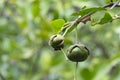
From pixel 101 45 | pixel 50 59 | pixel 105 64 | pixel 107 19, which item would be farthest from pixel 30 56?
pixel 107 19

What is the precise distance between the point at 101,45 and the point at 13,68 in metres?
0.79

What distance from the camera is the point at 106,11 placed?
1238mm

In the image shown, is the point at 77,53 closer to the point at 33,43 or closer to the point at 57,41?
A: the point at 57,41

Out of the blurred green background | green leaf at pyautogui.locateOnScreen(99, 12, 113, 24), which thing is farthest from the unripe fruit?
the blurred green background

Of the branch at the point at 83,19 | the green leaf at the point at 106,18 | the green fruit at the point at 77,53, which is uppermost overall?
the green leaf at the point at 106,18

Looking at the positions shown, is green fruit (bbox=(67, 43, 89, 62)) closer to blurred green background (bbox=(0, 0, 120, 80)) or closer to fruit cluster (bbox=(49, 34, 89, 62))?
fruit cluster (bbox=(49, 34, 89, 62))

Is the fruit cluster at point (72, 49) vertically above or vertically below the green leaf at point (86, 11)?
below

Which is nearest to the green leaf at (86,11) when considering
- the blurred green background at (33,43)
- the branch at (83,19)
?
the branch at (83,19)

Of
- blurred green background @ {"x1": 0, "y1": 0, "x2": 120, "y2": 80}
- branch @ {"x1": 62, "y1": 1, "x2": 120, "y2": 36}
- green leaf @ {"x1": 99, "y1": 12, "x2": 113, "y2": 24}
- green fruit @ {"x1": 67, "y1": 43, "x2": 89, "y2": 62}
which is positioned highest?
blurred green background @ {"x1": 0, "y1": 0, "x2": 120, "y2": 80}

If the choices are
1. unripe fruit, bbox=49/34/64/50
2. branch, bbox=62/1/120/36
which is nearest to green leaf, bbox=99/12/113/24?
branch, bbox=62/1/120/36

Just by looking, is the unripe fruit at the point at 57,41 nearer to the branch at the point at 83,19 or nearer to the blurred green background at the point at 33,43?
the branch at the point at 83,19

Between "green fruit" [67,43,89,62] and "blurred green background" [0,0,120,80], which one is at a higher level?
"blurred green background" [0,0,120,80]

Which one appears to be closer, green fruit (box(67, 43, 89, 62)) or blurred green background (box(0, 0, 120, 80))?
green fruit (box(67, 43, 89, 62))

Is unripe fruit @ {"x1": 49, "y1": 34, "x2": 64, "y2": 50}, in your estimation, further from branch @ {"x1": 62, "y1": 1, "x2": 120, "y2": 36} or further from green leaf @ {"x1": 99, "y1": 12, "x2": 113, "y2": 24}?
green leaf @ {"x1": 99, "y1": 12, "x2": 113, "y2": 24}
